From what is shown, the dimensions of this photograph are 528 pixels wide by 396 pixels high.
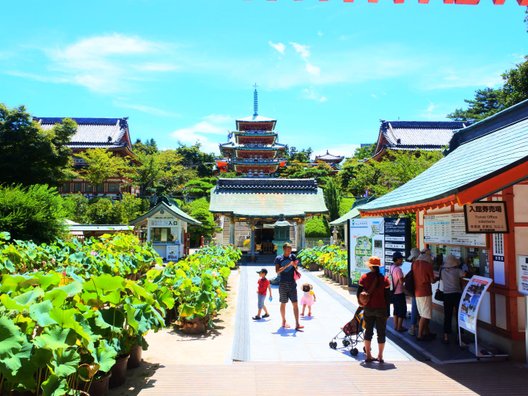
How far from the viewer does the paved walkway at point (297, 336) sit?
5.97 metres

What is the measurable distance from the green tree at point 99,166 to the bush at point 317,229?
17185 mm

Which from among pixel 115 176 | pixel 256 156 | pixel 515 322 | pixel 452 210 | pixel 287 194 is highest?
pixel 256 156

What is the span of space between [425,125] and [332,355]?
43.1 m

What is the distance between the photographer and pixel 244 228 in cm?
3259

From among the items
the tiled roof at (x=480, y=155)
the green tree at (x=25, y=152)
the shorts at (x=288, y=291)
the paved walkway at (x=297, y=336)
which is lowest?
the paved walkway at (x=297, y=336)

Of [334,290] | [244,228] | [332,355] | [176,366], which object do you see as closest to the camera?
[176,366]

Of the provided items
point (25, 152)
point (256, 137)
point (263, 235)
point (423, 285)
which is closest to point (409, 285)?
point (423, 285)

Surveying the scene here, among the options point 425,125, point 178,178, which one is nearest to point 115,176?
point 178,178

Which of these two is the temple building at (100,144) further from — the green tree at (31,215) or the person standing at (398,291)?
the person standing at (398,291)

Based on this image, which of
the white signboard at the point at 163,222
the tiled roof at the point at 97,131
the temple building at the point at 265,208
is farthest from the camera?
the tiled roof at the point at 97,131

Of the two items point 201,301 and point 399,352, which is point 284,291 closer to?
point 201,301

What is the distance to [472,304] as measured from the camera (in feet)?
19.5

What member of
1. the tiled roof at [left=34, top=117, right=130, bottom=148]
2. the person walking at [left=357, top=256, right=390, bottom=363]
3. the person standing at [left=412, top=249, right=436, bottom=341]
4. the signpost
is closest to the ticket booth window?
the person standing at [left=412, top=249, right=436, bottom=341]

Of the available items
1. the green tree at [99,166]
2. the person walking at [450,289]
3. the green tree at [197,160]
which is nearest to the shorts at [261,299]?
the person walking at [450,289]
